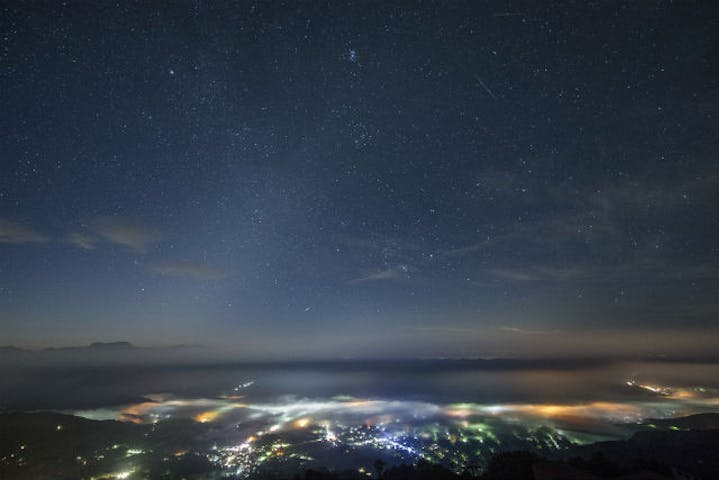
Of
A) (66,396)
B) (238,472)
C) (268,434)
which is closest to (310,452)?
(238,472)

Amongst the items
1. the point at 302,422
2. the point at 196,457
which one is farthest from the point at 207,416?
the point at 196,457

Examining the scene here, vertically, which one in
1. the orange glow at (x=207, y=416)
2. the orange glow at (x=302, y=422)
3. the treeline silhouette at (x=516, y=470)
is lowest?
the orange glow at (x=207, y=416)

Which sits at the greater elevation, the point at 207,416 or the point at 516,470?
the point at 516,470

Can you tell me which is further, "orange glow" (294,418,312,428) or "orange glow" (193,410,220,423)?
"orange glow" (193,410,220,423)

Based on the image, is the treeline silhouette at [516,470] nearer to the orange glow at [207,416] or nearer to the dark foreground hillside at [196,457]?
the dark foreground hillside at [196,457]

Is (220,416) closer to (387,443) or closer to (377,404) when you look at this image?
(377,404)

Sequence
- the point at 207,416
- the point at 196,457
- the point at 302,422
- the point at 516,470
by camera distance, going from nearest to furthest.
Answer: the point at 516,470
the point at 196,457
the point at 302,422
the point at 207,416

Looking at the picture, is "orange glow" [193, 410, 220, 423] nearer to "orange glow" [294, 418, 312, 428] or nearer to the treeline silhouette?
"orange glow" [294, 418, 312, 428]

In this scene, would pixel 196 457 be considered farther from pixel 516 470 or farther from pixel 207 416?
pixel 516 470

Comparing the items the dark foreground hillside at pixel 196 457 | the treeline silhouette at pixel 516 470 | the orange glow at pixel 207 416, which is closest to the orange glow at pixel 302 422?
the dark foreground hillside at pixel 196 457

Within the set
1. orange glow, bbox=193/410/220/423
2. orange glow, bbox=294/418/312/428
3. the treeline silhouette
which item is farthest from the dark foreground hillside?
orange glow, bbox=294/418/312/428

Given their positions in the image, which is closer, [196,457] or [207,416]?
[196,457]
